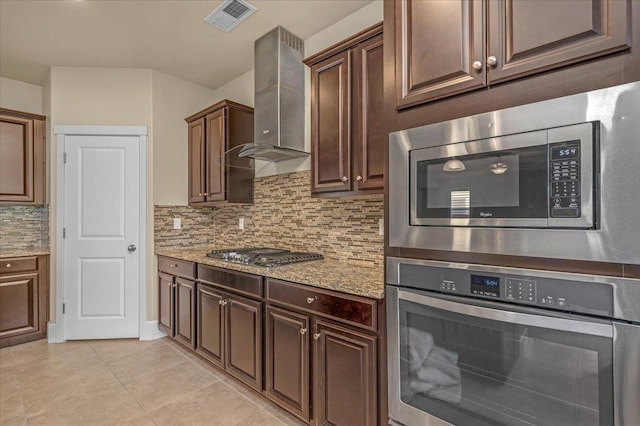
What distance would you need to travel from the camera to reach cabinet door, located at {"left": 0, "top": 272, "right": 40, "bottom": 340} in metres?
3.34

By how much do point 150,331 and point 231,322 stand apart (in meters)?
1.61

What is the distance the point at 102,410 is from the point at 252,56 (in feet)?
10.3

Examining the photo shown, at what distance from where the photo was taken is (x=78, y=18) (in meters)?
2.69

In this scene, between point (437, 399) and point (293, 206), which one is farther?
point (293, 206)

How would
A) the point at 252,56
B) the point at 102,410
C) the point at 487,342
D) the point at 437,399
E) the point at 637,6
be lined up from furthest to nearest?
the point at 252,56 < the point at 102,410 < the point at 437,399 < the point at 487,342 < the point at 637,6

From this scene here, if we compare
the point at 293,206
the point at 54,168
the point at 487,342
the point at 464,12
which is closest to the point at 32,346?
the point at 54,168

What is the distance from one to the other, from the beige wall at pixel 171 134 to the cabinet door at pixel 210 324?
1.37 metres

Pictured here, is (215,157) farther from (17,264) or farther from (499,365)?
(499,365)

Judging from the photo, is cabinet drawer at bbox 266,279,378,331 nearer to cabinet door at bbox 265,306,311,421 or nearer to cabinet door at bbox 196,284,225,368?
cabinet door at bbox 265,306,311,421

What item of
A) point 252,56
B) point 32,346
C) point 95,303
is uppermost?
point 252,56

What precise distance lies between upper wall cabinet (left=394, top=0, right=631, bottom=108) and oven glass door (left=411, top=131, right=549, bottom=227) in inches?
9.3

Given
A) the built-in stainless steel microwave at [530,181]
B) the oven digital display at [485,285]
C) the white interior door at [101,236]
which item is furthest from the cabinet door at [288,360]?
the white interior door at [101,236]

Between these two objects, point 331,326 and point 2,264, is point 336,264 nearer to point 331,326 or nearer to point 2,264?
point 331,326

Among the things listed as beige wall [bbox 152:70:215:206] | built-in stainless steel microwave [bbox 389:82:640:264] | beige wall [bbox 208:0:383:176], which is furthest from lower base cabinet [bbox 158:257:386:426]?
beige wall [bbox 152:70:215:206]
